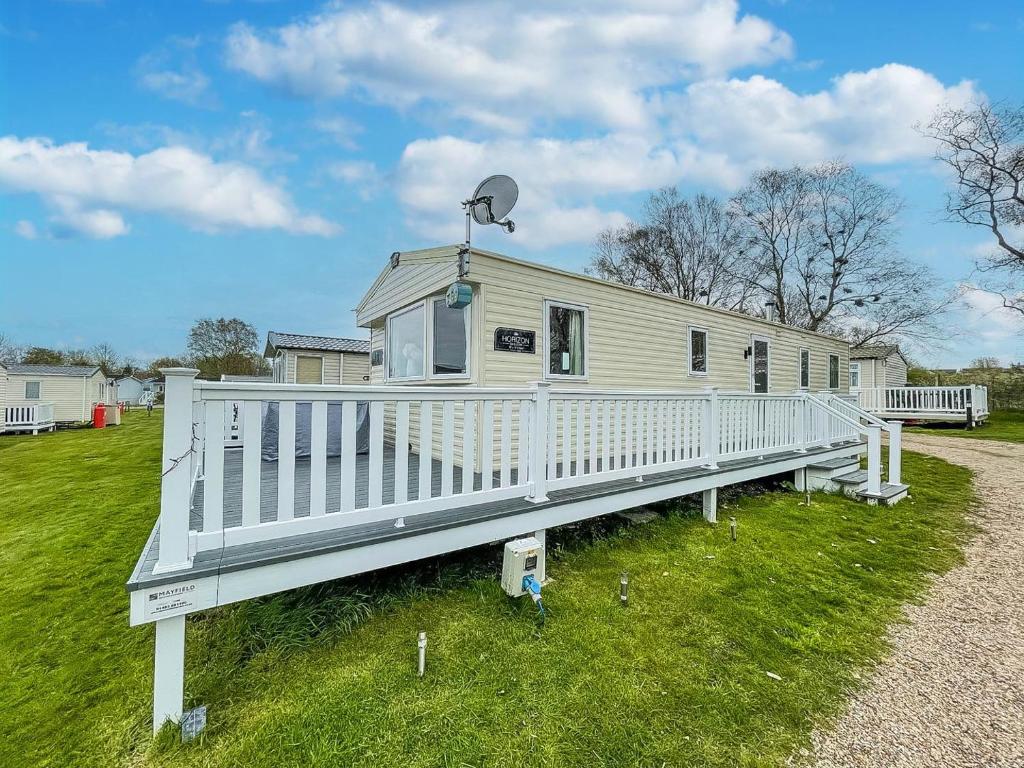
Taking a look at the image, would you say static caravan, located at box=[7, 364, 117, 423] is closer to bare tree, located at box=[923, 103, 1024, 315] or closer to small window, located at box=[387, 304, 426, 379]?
small window, located at box=[387, 304, 426, 379]

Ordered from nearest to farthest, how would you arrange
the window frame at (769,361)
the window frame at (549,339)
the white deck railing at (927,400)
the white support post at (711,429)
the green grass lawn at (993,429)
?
the white support post at (711,429) → the window frame at (549,339) → the window frame at (769,361) → the green grass lawn at (993,429) → the white deck railing at (927,400)

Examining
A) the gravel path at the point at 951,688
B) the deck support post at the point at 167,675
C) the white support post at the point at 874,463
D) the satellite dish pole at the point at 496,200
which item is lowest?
the gravel path at the point at 951,688

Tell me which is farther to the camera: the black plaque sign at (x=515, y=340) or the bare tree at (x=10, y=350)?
the bare tree at (x=10, y=350)

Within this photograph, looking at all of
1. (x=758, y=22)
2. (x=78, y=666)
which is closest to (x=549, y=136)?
(x=758, y=22)

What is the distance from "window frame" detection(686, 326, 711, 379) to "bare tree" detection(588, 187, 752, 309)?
16.6 metres

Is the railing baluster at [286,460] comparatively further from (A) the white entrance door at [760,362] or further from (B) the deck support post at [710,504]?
(A) the white entrance door at [760,362]

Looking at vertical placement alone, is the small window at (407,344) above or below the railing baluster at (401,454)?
above

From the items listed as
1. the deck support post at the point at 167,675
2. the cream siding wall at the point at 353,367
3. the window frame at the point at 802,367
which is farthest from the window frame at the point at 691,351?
the cream siding wall at the point at 353,367

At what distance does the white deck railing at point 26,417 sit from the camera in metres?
17.0

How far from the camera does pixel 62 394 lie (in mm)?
20172

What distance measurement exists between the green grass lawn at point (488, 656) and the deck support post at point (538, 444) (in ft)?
2.53

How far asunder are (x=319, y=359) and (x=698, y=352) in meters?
12.5

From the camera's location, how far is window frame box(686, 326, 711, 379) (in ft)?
25.2

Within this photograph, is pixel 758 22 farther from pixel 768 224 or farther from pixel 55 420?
pixel 55 420
